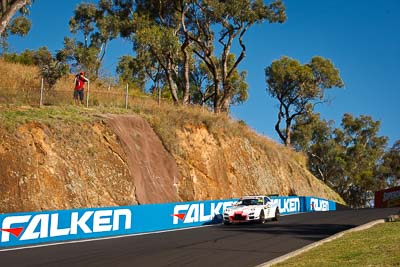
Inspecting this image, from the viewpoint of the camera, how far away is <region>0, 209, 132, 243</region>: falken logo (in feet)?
52.7

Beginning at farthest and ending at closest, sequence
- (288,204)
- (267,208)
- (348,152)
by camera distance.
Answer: (348,152) < (288,204) < (267,208)

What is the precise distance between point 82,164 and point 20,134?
3415 millimetres

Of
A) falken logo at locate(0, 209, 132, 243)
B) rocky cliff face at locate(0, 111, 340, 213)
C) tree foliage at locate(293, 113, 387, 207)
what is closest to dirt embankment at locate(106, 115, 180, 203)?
rocky cliff face at locate(0, 111, 340, 213)

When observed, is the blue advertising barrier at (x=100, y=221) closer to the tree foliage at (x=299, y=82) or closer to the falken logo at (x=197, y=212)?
the falken logo at (x=197, y=212)

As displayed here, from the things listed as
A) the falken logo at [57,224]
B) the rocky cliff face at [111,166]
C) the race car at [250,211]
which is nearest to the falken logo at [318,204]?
the rocky cliff face at [111,166]

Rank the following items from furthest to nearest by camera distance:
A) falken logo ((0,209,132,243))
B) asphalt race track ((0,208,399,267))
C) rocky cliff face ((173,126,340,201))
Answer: rocky cliff face ((173,126,340,201))
falken logo ((0,209,132,243))
asphalt race track ((0,208,399,267))

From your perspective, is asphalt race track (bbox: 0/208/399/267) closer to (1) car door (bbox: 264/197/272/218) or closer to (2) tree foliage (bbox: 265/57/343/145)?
(1) car door (bbox: 264/197/272/218)

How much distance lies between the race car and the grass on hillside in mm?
10293

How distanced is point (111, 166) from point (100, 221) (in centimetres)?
724

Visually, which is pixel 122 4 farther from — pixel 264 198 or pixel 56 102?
pixel 264 198

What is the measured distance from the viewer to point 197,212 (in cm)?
2666


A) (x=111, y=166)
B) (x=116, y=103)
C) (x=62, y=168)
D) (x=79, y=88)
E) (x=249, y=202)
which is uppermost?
(x=79, y=88)

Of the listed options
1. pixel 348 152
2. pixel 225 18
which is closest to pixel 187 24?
pixel 225 18

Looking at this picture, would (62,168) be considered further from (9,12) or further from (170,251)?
(170,251)
